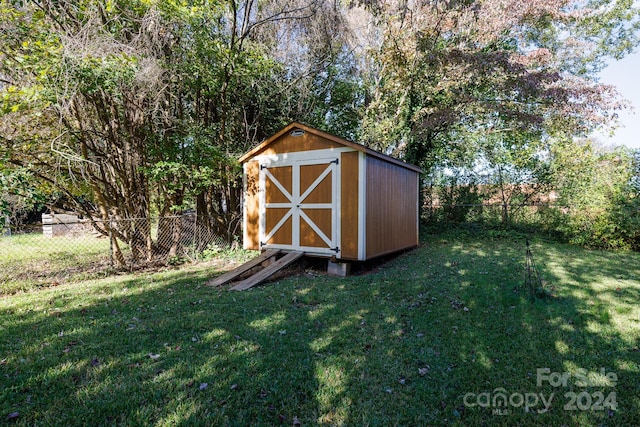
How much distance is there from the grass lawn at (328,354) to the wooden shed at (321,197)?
56.3 inches

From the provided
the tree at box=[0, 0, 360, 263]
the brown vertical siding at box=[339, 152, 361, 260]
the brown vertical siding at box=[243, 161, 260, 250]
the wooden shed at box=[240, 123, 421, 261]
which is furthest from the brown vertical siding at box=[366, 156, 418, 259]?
the tree at box=[0, 0, 360, 263]

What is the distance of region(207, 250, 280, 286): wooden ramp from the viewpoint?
5337mm

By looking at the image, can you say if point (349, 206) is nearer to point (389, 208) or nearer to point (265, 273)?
point (389, 208)

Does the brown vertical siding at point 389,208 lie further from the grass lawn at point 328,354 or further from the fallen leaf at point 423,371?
the fallen leaf at point 423,371

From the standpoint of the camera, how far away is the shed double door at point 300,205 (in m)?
A: 6.15

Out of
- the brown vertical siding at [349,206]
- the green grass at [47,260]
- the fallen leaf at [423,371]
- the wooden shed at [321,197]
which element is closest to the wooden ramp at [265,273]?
the wooden shed at [321,197]

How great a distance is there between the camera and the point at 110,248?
6.24m

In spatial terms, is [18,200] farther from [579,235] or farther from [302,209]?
[579,235]

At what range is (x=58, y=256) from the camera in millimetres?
8523

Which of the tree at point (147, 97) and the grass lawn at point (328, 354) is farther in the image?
the tree at point (147, 97)

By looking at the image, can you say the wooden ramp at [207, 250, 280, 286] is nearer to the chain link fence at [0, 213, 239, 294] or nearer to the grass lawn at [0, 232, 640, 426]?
the grass lawn at [0, 232, 640, 426]

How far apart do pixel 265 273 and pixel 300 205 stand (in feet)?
5.30

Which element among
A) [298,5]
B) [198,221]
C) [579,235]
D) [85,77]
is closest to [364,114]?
[298,5]

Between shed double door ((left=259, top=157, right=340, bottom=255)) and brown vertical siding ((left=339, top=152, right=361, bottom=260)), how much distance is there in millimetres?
122
